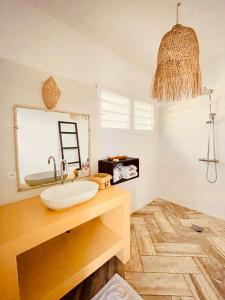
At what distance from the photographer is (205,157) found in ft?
8.04

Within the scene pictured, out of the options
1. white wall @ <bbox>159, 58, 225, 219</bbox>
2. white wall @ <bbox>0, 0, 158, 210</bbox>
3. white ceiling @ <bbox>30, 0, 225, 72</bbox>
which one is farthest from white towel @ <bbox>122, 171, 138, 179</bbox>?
white ceiling @ <bbox>30, 0, 225, 72</bbox>

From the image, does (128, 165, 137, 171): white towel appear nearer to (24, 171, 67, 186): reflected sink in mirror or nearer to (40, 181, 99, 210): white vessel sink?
(40, 181, 99, 210): white vessel sink

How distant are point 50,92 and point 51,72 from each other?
0.81ft

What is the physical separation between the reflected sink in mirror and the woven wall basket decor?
667mm

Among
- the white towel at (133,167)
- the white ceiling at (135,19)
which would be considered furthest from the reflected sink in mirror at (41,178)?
the white ceiling at (135,19)

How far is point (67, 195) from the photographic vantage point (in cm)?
139

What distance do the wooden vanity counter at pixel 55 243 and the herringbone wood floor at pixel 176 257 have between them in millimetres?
269

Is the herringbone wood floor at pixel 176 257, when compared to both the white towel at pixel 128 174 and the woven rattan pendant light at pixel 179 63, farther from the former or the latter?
the woven rattan pendant light at pixel 179 63

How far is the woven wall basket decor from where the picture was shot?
140 centimetres

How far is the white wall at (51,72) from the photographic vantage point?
125cm

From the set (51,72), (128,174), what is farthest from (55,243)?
(51,72)

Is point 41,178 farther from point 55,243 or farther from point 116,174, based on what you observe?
point 116,174

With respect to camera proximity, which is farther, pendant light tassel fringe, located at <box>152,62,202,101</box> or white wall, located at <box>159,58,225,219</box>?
white wall, located at <box>159,58,225,219</box>

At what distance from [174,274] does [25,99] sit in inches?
85.6
